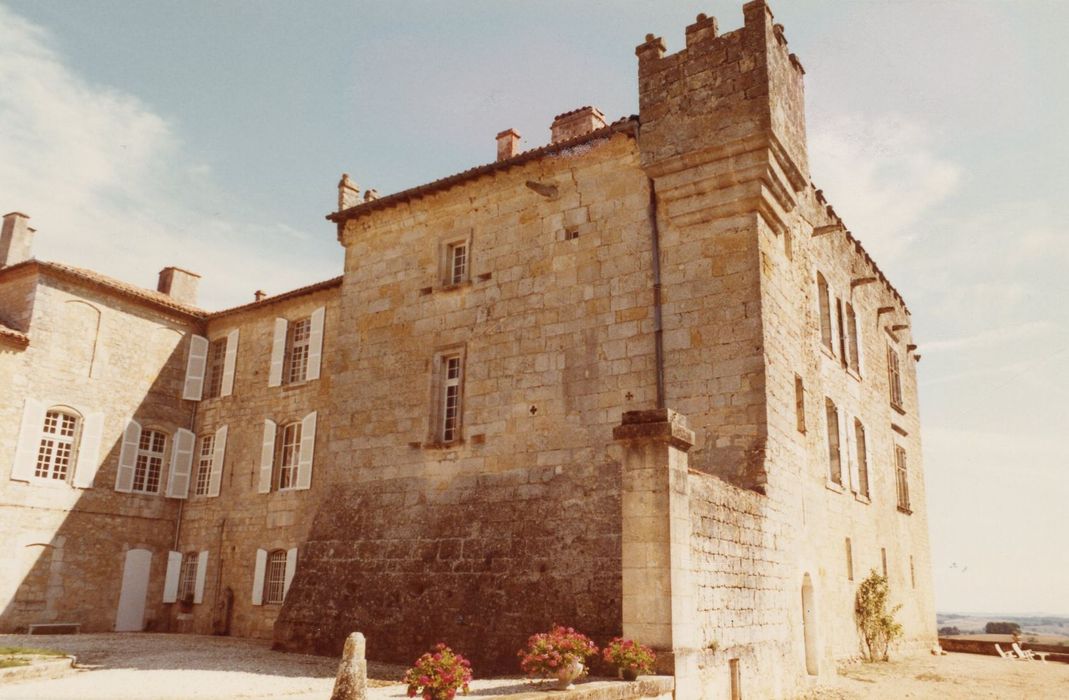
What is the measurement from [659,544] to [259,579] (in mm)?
12471

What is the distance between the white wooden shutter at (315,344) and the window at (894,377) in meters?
13.8

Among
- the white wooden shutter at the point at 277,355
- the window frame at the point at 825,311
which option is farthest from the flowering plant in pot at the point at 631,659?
the white wooden shutter at the point at 277,355

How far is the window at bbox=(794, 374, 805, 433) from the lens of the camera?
12.6 meters

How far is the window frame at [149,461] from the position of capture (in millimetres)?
19531

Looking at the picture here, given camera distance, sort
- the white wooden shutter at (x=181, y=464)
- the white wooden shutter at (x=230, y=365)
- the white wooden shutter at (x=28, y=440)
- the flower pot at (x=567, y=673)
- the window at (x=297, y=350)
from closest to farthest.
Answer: the flower pot at (x=567, y=673) → the white wooden shutter at (x=28, y=440) → the window at (x=297, y=350) → the white wooden shutter at (x=181, y=464) → the white wooden shutter at (x=230, y=365)

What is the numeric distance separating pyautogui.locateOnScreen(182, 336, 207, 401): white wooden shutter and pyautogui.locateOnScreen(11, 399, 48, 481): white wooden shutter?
11.8 ft

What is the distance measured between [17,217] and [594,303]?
1669cm

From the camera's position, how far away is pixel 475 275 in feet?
45.9

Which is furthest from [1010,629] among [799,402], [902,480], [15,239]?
[15,239]

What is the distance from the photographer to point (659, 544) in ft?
25.7

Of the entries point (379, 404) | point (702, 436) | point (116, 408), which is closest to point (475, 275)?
point (379, 404)

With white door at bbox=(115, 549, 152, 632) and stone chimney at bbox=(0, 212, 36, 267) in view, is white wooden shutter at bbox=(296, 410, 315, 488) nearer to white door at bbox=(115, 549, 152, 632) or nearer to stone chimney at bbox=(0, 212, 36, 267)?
white door at bbox=(115, 549, 152, 632)

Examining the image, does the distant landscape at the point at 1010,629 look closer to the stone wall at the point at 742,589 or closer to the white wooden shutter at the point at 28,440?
the stone wall at the point at 742,589

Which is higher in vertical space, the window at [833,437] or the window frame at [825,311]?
the window frame at [825,311]
